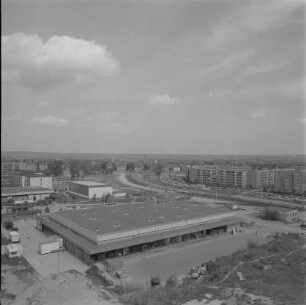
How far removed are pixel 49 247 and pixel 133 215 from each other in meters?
1.91

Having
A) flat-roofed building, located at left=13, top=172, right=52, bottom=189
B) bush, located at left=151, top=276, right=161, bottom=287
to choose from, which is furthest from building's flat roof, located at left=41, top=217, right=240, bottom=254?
flat-roofed building, located at left=13, top=172, right=52, bottom=189

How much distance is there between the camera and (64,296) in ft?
12.1

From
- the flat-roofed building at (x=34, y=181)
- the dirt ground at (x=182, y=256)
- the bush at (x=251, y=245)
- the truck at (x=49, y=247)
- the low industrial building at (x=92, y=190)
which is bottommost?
the dirt ground at (x=182, y=256)

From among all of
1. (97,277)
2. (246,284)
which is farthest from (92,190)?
(246,284)

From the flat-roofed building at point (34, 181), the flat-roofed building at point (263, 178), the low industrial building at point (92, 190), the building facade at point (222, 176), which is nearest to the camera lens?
the low industrial building at point (92, 190)

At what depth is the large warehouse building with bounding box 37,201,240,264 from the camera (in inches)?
214

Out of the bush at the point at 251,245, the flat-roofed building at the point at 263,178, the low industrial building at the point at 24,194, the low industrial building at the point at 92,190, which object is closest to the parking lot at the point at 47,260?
the bush at the point at 251,245

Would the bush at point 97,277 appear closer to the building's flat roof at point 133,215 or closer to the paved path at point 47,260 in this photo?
the paved path at point 47,260

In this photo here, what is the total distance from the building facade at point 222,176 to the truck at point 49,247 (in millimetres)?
11859

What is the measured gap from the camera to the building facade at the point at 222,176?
52.4 ft

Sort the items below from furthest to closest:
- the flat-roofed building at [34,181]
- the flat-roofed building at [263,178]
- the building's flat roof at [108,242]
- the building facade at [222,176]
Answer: the building facade at [222,176]
the flat-roofed building at [263,178]
the flat-roofed building at [34,181]
the building's flat roof at [108,242]

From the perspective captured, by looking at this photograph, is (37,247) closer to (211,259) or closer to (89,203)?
(211,259)

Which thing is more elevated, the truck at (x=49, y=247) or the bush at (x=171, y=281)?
the truck at (x=49, y=247)

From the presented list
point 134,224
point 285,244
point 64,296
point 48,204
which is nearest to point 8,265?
point 64,296
